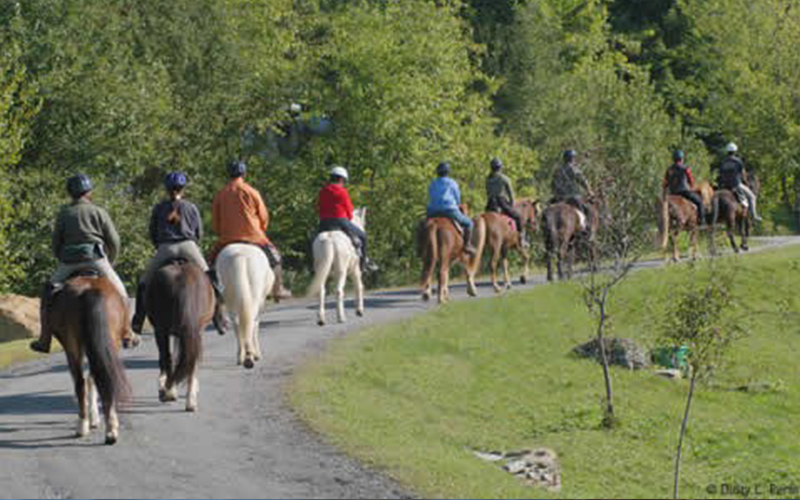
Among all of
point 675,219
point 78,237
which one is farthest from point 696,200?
point 78,237

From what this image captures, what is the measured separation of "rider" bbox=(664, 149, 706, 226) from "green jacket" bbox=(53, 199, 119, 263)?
22.1 meters

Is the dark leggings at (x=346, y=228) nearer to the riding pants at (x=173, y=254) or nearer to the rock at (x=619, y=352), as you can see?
the riding pants at (x=173, y=254)

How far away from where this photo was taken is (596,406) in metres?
24.1

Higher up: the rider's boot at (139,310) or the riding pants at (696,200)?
the riding pants at (696,200)

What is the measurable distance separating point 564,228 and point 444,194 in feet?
18.9

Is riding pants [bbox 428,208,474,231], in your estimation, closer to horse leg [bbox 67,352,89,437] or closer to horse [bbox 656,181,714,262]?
horse [bbox 656,181,714,262]

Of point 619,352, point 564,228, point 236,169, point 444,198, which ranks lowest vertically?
point 619,352

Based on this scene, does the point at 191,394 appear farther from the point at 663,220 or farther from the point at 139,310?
the point at 663,220

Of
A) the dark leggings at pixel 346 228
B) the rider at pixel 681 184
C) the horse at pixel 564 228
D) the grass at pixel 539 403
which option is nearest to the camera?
the grass at pixel 539 403

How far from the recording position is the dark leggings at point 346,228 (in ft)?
75.8

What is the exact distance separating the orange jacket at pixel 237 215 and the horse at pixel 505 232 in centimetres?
1089

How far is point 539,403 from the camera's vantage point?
2366 centimetres

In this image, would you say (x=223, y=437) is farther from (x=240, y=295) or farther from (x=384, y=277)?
(x=384, y=277)

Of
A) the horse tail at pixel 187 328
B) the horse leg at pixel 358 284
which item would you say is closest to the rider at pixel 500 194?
the horse leg at pixel 358 284
